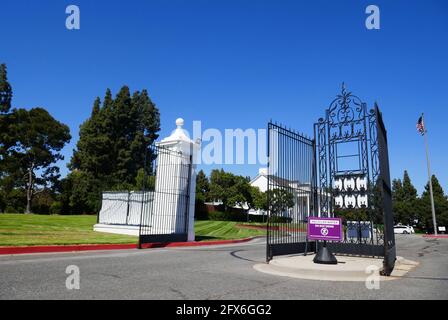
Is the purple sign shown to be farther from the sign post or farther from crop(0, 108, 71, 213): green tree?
crop(0, 108, 71, 213): green tree

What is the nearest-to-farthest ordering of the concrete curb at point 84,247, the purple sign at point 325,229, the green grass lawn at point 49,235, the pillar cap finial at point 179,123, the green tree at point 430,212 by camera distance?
the purple sign at point 325,229
the concrete curb at point 84,247
the green grass lawn at point 49,235
the pillar cap finial at point 179,123
the green tree at point 430,212

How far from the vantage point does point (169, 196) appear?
16.8 metres

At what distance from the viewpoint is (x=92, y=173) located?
156ft

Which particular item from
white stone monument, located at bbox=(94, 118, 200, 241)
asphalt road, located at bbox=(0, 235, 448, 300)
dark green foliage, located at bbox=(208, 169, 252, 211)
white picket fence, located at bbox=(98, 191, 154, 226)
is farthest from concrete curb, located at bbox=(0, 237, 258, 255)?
dark green foliage, located at bbox=(208, 169, 252, 211)

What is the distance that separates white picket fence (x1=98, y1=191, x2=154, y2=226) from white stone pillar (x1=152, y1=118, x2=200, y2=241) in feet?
8.92

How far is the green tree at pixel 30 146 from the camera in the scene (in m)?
42.3

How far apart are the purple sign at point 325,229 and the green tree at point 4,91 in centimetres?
4609

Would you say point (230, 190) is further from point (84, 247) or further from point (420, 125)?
point (84, 247)

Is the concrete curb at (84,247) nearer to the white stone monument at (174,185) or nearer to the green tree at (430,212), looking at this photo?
the white stone monument at (174,185)

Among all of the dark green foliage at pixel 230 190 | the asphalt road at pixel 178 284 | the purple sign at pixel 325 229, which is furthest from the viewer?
the dark green foliage at pixel 230 190

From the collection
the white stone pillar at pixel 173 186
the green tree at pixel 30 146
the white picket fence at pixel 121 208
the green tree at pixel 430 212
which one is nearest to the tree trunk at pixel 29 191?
the green tree at pixel 30 146

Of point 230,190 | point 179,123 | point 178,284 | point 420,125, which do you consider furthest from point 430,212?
point 178,284
